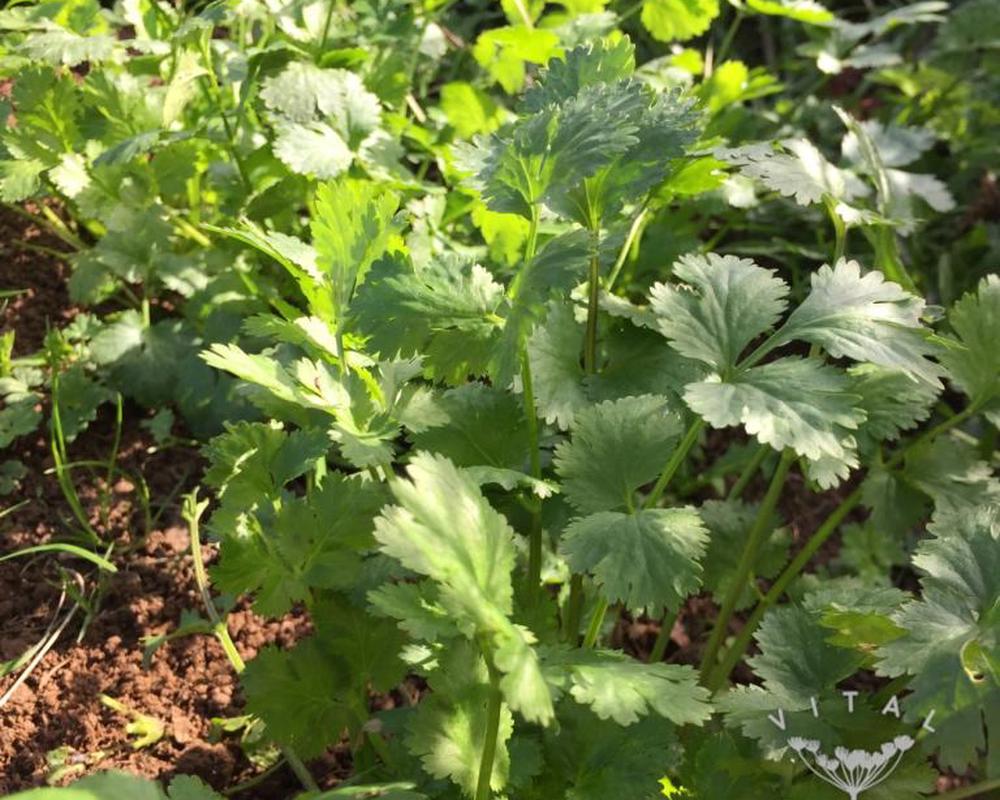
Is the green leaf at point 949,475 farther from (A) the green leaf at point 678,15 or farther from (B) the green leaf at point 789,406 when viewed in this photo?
(A) the green leaf at point 678,15

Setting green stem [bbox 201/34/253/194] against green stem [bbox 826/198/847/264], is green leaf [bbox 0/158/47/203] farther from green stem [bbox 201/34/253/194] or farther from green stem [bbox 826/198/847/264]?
green stem [bbox 826/198/847/264]

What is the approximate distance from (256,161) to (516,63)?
46 centimetres

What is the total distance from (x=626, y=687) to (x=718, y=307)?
15.1 inches

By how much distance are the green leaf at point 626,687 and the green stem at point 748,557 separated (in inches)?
13.3

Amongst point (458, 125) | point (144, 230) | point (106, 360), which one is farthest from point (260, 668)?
point (458, 125)

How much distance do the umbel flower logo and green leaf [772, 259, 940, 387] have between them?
34 centimetres

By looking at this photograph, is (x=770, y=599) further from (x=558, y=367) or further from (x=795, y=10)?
(x=795, y=10)

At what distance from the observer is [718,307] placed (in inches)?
39.6

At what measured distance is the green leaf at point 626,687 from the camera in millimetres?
789

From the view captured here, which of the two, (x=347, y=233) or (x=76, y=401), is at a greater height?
(x=347, y=233)

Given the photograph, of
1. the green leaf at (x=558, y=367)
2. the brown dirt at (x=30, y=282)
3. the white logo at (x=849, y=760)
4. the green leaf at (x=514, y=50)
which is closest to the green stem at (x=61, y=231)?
the brown dirt at (x=30, y=282)

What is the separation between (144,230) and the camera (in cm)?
151

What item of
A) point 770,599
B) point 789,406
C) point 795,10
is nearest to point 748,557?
point 770,599

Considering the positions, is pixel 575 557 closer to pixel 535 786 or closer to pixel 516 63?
pixel 535 786
